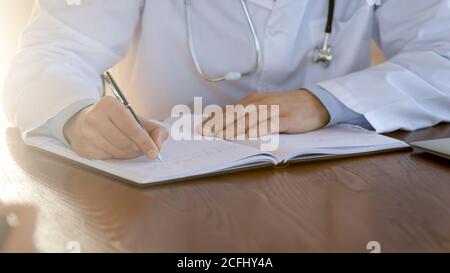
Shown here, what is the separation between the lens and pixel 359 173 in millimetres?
723

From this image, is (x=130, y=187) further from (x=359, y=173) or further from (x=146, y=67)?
(x=146, y=67)

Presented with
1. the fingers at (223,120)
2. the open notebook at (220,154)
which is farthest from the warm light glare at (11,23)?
the fingers at (223,120)

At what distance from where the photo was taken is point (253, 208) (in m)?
0.60

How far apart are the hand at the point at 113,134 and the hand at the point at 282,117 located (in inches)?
3.9

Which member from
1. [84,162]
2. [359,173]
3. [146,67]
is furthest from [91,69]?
[359,173]

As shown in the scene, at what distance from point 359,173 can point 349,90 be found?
31 centimetres

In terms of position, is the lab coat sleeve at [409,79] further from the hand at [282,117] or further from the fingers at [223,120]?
the fingers at [223,120]

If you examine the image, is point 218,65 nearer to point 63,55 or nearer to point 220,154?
point 63,55

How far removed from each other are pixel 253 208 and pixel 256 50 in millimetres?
655

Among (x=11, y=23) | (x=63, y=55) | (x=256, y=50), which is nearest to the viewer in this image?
(x=63, y=55)

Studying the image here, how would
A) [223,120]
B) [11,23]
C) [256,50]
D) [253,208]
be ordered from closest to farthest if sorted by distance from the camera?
[253,208], [223,120], [256,50], [11,23]

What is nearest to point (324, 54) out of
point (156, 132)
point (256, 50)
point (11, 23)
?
point (256, 50)

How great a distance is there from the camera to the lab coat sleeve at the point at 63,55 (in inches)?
35.9
